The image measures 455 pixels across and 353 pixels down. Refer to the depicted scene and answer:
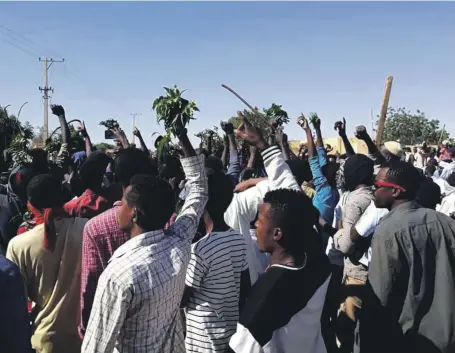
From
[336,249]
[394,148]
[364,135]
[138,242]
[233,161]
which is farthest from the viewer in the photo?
[233,161]

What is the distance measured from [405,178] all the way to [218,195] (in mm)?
1507

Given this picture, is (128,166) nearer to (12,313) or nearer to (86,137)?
(12,313)

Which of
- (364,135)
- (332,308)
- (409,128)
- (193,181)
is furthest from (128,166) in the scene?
(409,128)

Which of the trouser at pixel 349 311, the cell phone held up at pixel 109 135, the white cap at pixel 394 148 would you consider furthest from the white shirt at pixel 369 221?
the cell phone held up at pixel 109 135

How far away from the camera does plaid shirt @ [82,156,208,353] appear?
2.45 m

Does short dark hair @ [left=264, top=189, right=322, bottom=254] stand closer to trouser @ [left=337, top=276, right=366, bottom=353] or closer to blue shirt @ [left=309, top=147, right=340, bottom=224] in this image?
trouser @ [left=337, top=276, right=366, bottom=353]

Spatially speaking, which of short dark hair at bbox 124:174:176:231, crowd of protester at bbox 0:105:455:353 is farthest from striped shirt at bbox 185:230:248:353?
short dark hair at bbox 124:174:176:231

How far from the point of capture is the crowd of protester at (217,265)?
2.57m

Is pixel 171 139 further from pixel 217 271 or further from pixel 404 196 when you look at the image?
pixel 404 196

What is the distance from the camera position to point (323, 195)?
5773mm

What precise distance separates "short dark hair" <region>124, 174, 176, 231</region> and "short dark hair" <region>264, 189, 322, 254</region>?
1.95 ft

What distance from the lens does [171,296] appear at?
271cm

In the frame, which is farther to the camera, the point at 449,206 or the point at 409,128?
the point at 409,128

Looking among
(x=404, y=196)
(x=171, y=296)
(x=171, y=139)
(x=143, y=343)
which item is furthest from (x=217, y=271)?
(x=404, y=196)
